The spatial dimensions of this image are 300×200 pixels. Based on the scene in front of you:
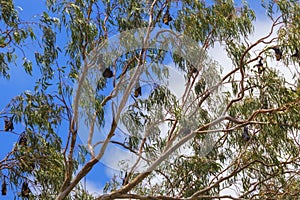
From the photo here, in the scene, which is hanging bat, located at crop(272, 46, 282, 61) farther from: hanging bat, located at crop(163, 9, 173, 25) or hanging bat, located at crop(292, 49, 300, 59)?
hanging bat, located at crop(163, 9, 173, 25)

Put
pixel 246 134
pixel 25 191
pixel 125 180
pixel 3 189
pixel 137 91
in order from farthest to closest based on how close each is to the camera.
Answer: pixel 246 134 → pixel 125 180 → pixel 137 91 → pixel 25 191 → pixel 3 189

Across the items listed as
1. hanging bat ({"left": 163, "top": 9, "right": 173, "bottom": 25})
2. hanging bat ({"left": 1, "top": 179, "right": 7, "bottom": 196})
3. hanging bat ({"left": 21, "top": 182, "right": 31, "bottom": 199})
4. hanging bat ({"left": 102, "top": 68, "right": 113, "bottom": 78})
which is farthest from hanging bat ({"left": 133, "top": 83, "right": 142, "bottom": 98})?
hanging bat ({"left": 1, "top": 179, "right": 7, "bottom": 196})

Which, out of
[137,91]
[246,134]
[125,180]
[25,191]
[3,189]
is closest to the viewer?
[3,189]

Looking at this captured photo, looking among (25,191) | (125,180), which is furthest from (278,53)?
(25,191)

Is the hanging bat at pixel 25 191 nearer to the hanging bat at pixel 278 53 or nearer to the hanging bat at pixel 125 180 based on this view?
the hanging bat at pixel 125 180

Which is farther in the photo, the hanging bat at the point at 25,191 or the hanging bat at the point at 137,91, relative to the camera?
the hanging bat at the point at 137,91

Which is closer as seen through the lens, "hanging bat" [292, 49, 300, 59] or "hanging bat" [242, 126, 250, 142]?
"hanging bat" [292, 49, 300, 59]

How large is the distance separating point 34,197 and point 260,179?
3073mm

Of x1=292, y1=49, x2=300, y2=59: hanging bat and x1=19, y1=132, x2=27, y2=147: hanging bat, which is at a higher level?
x1=292, y1=49, x2=300, y2=59: hanging bat

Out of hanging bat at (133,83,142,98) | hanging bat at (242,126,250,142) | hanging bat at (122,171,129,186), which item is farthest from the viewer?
hanging bat at (242,126,250,142)

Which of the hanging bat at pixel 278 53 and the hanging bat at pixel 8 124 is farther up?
the hanging bat at pixel 278 53

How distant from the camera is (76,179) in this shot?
738cm

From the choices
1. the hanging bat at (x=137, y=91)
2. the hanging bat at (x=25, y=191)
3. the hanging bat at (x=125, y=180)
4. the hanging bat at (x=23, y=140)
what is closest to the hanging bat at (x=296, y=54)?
the hanging bat at (x=137, y=91)

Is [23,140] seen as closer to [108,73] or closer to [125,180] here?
[108,73]
